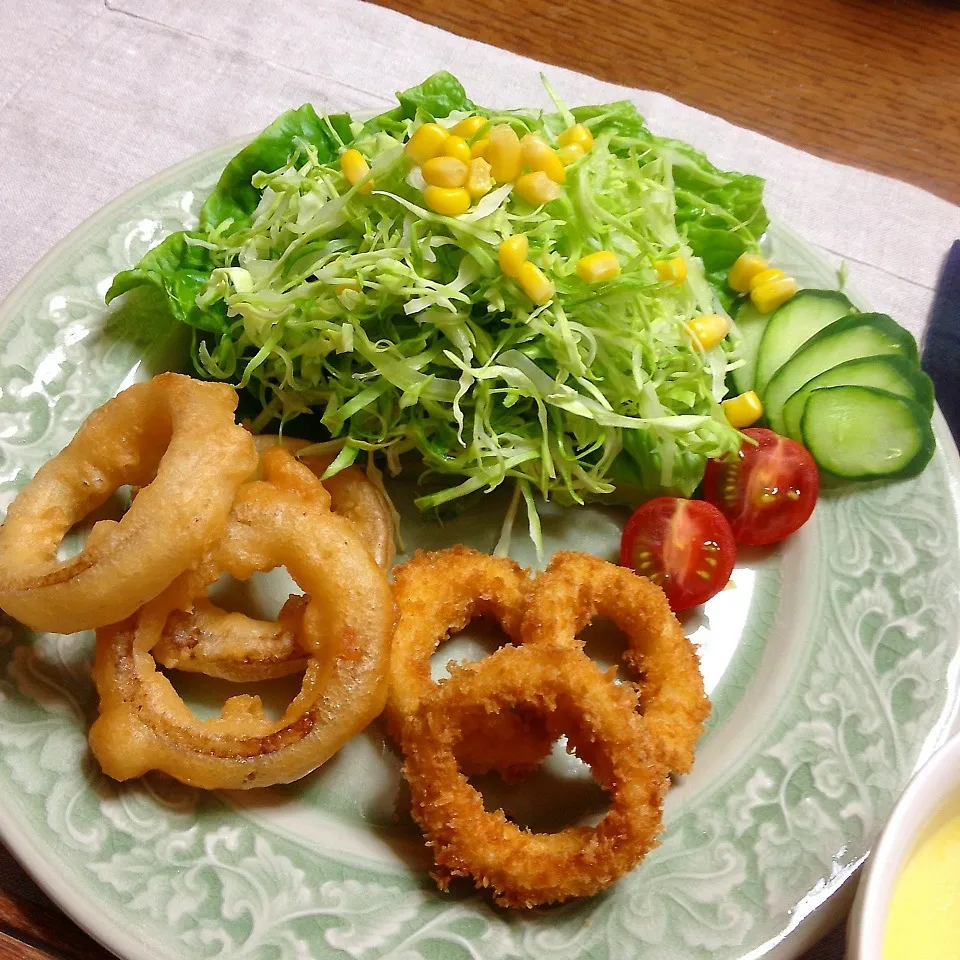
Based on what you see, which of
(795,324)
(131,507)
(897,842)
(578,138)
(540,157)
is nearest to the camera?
(897,842)

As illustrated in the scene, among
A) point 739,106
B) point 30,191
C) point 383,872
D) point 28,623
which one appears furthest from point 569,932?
point 739,106

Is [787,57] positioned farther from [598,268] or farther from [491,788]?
[491,788]

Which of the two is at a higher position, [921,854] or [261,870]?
[921,854]

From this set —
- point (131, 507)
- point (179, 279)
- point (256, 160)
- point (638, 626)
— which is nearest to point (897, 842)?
point (638, 626)

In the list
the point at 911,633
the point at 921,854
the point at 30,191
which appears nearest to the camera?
the point at 921,854

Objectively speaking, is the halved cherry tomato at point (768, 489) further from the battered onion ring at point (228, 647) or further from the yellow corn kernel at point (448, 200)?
the battered onion ring at point (228, 647)

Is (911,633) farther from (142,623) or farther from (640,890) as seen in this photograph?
(142,623)

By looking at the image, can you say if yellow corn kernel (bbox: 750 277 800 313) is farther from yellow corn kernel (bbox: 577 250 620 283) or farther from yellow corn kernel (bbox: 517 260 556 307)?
yellow corn kernel (bbox: 517 260 556 307)
